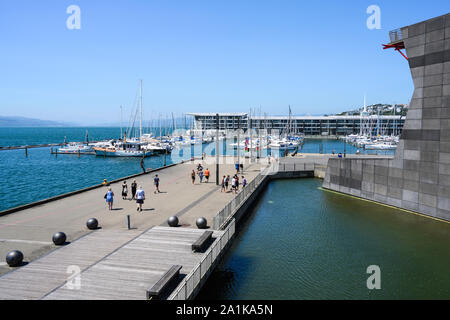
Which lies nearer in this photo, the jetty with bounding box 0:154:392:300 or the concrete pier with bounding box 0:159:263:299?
the jetty with bounding box 0:154:392:300

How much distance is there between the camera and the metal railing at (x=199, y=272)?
1144cm

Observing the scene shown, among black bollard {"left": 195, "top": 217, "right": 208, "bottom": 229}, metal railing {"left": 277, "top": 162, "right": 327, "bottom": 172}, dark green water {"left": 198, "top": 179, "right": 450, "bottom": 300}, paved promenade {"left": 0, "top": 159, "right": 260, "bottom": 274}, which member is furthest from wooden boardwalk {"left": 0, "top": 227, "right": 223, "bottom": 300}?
metal railing {"left": 277, "top": 162, "right": 327, "bottom": 172}

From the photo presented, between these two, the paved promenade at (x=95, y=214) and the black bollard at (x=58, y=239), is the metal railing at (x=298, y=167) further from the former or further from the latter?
the black bollard at (x=58, y=239)

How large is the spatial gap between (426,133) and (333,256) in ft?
44.8

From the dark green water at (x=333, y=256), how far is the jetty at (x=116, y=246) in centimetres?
164

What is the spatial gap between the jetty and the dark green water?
164cm

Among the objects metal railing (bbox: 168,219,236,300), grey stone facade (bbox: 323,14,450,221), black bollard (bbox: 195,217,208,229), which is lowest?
metal railing (bbox: 168,219,236,300)

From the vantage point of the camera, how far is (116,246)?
16047 mm

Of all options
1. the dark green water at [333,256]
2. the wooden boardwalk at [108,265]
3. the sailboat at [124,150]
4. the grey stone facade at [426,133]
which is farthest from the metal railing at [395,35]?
the sailboat at [124,150]

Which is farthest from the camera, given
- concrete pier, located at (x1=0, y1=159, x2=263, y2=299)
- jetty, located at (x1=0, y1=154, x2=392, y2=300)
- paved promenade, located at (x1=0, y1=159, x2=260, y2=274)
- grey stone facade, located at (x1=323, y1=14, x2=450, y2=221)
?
grey stone facade, located at (x1=323, y1=14, x2=450, y2=221)

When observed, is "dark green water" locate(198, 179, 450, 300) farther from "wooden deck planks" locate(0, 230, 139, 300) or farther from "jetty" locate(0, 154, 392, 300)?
"wooden deck planks" locate(0, 230, 139, 300)

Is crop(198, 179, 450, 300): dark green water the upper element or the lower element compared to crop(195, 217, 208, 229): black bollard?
lower

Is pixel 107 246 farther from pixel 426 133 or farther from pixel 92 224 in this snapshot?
pixel 426 133

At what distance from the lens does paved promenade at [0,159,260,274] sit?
16798 mm
